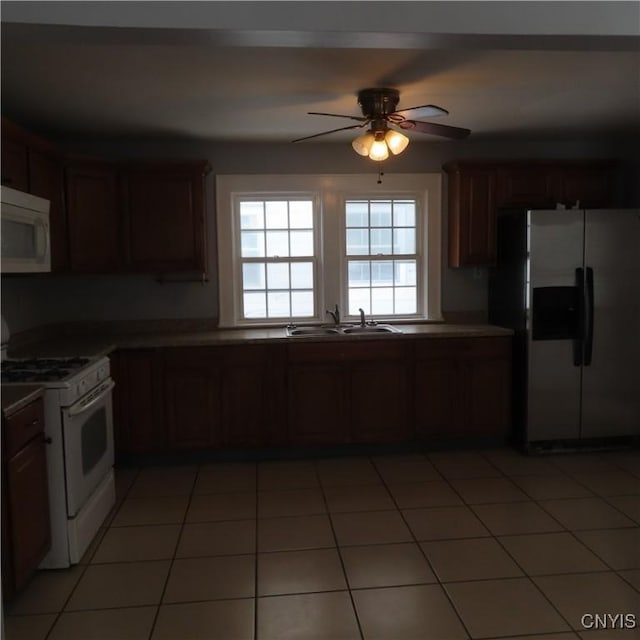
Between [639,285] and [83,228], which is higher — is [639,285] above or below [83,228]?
below

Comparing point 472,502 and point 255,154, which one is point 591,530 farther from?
point 255,154

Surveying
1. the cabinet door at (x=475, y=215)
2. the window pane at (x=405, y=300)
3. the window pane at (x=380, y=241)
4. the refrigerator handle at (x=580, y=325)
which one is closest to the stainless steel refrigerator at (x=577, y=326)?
the refrigerator handle at (x=580, y=325)

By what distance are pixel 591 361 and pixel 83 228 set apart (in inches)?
142

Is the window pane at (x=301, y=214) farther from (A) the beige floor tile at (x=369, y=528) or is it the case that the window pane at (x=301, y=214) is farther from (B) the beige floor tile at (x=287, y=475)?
(A) the beige floor tile at (x=369, y=528)

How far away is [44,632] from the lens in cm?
222

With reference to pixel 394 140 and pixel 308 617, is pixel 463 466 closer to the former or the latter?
pixel 308 617

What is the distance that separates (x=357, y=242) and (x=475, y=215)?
919mm

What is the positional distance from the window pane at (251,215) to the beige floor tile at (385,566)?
260cm

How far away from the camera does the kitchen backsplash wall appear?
14.2 feet

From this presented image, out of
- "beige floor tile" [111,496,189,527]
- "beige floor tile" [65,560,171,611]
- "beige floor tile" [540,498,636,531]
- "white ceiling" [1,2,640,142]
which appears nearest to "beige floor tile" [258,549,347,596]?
"beige floor tile" [65,560,171,611]

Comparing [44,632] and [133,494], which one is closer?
[44,632]

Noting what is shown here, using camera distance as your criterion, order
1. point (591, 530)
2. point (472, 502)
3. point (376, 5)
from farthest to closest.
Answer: point (472, 502) → point (591, 530) → point (376, 5)

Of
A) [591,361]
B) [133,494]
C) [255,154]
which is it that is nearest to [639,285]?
[591,361]

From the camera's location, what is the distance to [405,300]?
4.77m
